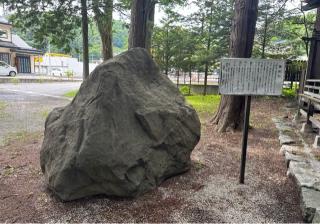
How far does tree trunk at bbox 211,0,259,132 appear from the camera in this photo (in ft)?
19.5

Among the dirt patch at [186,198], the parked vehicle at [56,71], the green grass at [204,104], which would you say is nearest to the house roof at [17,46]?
the parked vehicle at [56,71]

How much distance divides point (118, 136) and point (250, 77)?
1.94 meters

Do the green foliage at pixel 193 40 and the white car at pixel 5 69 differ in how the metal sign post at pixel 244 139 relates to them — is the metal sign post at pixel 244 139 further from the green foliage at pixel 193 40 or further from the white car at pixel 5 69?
the white car at pixel 5 69

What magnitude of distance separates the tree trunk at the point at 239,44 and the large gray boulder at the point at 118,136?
2.52 metres

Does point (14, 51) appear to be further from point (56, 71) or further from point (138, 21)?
point (138, 21)

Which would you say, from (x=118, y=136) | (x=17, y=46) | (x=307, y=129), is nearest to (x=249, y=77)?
(x=118, y=136)

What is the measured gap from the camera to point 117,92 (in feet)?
11.2

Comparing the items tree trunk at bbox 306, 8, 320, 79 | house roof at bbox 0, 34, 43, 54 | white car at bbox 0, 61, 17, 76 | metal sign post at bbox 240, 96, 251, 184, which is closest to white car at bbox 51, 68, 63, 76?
house roof at bbox 0, 34, 43, 54

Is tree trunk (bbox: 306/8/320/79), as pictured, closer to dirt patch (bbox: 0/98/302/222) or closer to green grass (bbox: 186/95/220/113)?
green grass (bbox: 186/95/220/113)

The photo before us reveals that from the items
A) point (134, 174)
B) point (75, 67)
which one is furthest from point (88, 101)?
point (75, 67)

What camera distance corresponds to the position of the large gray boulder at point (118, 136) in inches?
120

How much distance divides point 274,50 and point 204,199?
1309 centimetres

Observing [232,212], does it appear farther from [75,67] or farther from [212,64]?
[75,67]

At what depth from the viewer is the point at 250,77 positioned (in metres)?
3.67
